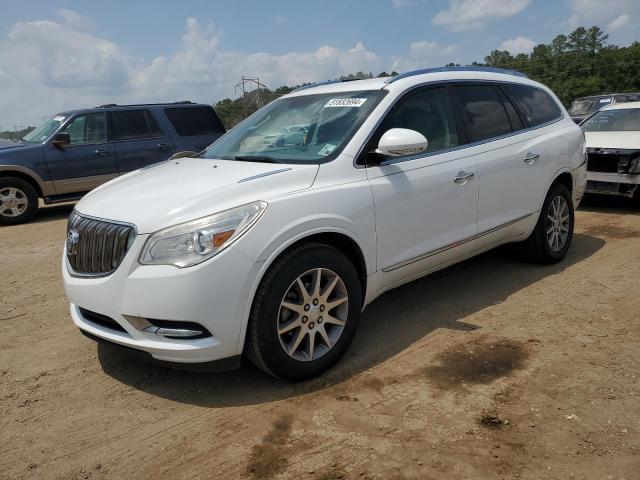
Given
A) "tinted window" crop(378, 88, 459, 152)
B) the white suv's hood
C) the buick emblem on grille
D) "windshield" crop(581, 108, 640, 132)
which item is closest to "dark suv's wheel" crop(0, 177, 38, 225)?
the white suv's hood

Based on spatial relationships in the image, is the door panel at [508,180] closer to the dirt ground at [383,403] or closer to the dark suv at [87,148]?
the dirt ground at [383,403]

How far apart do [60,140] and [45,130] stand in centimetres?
65

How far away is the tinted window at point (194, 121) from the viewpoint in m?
10.3

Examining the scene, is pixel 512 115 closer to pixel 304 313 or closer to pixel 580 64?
pixel 304 313

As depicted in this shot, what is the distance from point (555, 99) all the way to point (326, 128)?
298cm

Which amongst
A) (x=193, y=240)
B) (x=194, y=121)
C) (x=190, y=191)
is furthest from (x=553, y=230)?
(x=194, y=121)

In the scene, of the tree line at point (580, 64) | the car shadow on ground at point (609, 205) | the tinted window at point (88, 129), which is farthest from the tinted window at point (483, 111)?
the tree line at point (580, 64)

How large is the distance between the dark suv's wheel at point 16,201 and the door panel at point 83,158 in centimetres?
43

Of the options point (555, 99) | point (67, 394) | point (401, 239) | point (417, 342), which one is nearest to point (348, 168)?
point (401, 239)

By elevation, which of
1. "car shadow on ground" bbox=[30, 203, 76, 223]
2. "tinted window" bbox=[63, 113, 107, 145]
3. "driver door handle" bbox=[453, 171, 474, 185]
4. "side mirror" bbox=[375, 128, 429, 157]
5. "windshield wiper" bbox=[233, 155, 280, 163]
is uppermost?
"tinted window" bbox=[63, 113, 107, 145]

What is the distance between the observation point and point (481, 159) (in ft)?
14.3

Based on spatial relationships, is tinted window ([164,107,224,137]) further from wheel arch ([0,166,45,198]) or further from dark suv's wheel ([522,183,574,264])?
dark suv's wheel ([522,183,574,264])

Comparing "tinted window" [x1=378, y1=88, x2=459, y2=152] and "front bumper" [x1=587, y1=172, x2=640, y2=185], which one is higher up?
"tinted window" [x1=378, y1=88, x2=459, y2=152]

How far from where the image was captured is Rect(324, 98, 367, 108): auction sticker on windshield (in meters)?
3.90
